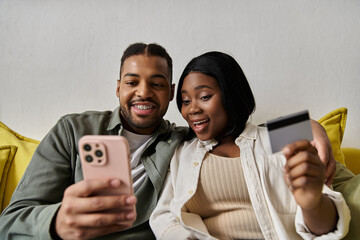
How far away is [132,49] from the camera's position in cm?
113

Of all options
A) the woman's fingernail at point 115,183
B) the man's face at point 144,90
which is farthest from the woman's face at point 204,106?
the woman's fingernail at point 115,183

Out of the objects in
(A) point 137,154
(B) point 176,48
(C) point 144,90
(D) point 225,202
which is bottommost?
(D) point 225,202

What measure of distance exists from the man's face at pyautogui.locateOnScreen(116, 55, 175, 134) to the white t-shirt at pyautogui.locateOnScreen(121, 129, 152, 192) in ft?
0.16

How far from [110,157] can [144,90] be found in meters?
0.43

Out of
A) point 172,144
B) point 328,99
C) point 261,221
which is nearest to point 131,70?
point 172,144

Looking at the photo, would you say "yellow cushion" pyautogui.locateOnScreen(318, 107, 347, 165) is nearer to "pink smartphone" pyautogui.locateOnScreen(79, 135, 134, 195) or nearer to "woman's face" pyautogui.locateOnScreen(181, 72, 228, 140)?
"woman's face" pyautogui.locateOnScreen(181, 72, 228, 140)

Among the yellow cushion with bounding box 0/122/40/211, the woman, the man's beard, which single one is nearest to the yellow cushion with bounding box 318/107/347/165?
the woman

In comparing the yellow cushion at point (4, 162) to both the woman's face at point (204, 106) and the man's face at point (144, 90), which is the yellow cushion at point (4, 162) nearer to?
the man's face at point (144, 90)

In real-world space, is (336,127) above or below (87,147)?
below

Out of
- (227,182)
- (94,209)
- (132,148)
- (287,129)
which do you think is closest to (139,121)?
(132,148)

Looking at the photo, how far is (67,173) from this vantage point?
102 centimetres

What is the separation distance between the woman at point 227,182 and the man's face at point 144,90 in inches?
3.4

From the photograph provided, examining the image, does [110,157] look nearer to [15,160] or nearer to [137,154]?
[137,154]

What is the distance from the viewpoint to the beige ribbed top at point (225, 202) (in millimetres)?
892
